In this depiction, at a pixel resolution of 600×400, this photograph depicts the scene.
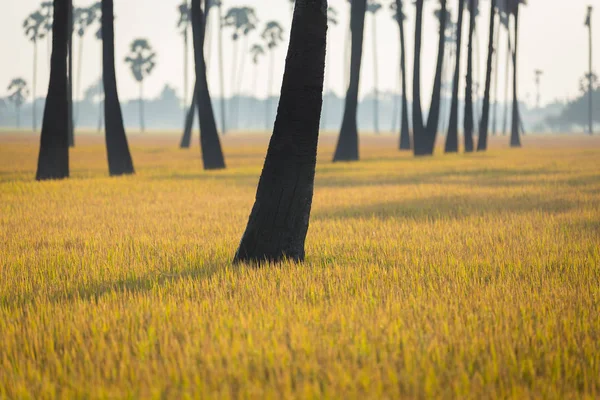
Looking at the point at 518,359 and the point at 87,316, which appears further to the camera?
the point at 87,316

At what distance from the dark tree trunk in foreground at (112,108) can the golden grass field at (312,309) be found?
12504 millimetres

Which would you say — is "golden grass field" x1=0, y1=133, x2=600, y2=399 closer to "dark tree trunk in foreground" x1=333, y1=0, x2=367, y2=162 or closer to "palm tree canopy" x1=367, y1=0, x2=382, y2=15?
"dark tree trunk in foreground" x1=333, y1=0, x2=367, y2=162

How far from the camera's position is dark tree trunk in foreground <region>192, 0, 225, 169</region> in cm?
3014

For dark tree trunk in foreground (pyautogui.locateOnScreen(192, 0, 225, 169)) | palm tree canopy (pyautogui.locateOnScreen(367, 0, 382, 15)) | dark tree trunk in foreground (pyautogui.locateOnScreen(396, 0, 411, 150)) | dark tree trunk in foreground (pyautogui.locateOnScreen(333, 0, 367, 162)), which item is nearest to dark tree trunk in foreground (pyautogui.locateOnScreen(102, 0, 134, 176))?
dark tree trunk in foreground (pyautogui.locateOnScreen(192, 0, 225, 169))

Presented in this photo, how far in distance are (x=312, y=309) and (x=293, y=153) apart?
272cm

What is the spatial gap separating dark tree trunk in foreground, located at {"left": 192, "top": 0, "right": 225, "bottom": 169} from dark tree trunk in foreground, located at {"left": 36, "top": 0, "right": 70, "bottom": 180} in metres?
6.67

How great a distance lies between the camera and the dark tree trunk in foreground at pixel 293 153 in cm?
873

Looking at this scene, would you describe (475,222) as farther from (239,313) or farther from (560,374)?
(560,374)

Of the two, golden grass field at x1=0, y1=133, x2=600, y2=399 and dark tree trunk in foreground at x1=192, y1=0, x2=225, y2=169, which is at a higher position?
dark tree trunk in foreground at x1=192, y1=0, x2=225, y2=169

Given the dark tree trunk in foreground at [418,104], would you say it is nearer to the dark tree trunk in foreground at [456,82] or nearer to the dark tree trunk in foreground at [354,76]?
the dark tree trunk in foreground at [456,82]

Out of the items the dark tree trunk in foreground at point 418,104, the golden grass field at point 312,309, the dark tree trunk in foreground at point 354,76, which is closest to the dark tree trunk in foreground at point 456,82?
the dark tree trunk in foreground at point 418,104

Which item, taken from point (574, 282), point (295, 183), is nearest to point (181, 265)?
point (295, 183)

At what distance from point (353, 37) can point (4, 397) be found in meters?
33.3

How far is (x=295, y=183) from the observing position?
873 cm
